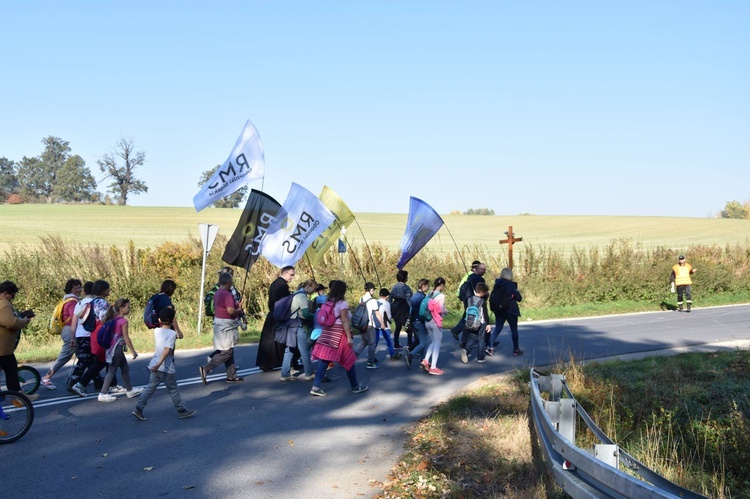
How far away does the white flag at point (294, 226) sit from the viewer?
563 inches

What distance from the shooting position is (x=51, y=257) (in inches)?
922

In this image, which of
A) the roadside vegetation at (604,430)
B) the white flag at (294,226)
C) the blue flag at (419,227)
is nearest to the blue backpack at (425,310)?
the roadside vegetation at (604,430)

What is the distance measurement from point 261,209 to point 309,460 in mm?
8088

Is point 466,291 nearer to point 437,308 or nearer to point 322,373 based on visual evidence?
point 437,308

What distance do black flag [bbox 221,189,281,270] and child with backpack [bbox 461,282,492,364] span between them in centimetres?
449

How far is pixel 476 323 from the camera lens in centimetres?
1322

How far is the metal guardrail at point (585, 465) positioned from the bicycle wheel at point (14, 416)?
223 inches

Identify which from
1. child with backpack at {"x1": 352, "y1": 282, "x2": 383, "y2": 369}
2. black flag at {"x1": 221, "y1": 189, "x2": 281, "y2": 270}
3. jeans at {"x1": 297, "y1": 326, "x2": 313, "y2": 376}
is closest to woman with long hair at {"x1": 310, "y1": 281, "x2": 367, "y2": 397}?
jeans at {"x1": 297, "y1": 326, "x2": 313, "y2": 376}

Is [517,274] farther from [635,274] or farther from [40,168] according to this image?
[40,168]

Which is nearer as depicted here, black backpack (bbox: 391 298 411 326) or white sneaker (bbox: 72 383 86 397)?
white sneaker (bbox: 72 383 86 397)

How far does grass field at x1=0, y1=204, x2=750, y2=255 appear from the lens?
170 feet

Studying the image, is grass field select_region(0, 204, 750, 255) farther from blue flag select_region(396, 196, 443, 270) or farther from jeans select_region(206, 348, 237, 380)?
jeans select_region(206, 348, 237, 380)

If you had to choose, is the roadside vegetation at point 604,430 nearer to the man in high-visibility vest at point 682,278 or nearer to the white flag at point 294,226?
the white flag at point 294,226

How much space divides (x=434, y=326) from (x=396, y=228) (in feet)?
183
